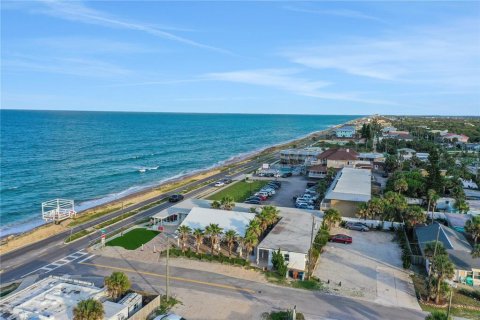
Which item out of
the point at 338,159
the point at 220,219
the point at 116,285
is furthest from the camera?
the point at 338,159

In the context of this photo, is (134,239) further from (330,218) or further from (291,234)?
(330,218)

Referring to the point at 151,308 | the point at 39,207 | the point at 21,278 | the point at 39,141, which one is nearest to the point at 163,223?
the point at 21,278

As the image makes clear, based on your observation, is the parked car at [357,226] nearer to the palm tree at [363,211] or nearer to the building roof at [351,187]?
the palm tree at [363,211]

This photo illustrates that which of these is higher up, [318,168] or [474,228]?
[318,168]

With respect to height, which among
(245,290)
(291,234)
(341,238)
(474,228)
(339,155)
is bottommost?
(245,290)

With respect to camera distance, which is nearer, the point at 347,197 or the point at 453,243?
the point at 453,243

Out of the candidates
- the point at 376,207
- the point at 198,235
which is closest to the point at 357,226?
the point at 376,207

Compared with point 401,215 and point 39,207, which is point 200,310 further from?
point 39,207
